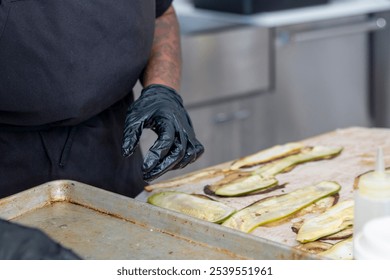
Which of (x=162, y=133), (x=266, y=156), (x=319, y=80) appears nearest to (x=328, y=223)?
(x=162, y=133)

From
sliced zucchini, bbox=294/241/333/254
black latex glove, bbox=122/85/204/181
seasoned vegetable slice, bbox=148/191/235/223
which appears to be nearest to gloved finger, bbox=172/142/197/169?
black latex glove, bbox=122/85/204/181

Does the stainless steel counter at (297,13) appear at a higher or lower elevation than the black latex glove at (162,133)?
lower

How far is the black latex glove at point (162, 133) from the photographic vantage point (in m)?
1.71

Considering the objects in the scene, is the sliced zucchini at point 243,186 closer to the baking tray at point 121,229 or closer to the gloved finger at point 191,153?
the gloved finger at point 191,153

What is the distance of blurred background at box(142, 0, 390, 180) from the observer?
3713 millimetres

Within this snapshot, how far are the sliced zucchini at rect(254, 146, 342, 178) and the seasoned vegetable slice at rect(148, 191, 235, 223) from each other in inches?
10.7

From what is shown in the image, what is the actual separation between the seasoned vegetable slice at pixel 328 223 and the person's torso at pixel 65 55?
0.66 metres

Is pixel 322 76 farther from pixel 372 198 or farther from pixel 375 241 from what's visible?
pixel 375 241

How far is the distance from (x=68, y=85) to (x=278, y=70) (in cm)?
227

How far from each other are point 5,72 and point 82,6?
26cm

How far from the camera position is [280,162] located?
2.15 meters

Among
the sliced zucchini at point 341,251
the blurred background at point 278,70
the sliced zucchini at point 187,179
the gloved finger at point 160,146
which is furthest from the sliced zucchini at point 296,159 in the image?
the blurred background at point 278,70

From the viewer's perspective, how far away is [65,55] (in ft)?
6.13

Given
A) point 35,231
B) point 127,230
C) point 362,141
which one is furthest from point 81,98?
point 362,141
